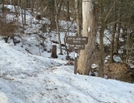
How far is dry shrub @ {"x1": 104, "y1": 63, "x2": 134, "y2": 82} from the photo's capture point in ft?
33.9

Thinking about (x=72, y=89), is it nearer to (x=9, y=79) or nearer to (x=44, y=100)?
(x=44, y=100)

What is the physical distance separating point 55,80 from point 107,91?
145 centimetres

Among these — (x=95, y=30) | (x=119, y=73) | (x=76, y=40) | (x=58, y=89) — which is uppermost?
(x=95, y=30)

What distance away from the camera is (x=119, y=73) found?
1073cm

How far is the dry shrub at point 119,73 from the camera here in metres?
10.3

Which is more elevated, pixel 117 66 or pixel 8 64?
pixel 8 64

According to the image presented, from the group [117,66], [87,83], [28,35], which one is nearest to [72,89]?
[87,83]

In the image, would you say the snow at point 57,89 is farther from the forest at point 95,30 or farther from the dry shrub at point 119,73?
the dry shrub at point 119,73

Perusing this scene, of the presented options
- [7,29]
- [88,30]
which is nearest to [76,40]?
[88,30]

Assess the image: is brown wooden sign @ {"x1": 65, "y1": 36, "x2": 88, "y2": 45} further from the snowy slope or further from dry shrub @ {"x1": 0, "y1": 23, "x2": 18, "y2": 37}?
dry shrub @ {"x1": 0, "y1": 23, "x2": 18, "y2": 37}

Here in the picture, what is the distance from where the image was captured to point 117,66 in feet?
38.4

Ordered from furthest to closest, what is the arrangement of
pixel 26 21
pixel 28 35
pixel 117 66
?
1. pixel 26 21
2. pixel 28 35
3. pixel 117 66

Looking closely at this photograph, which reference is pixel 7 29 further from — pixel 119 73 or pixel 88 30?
pixel 88 30

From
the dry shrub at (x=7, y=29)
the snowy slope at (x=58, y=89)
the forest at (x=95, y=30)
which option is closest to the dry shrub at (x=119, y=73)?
the forest at (x=95, y=30)
